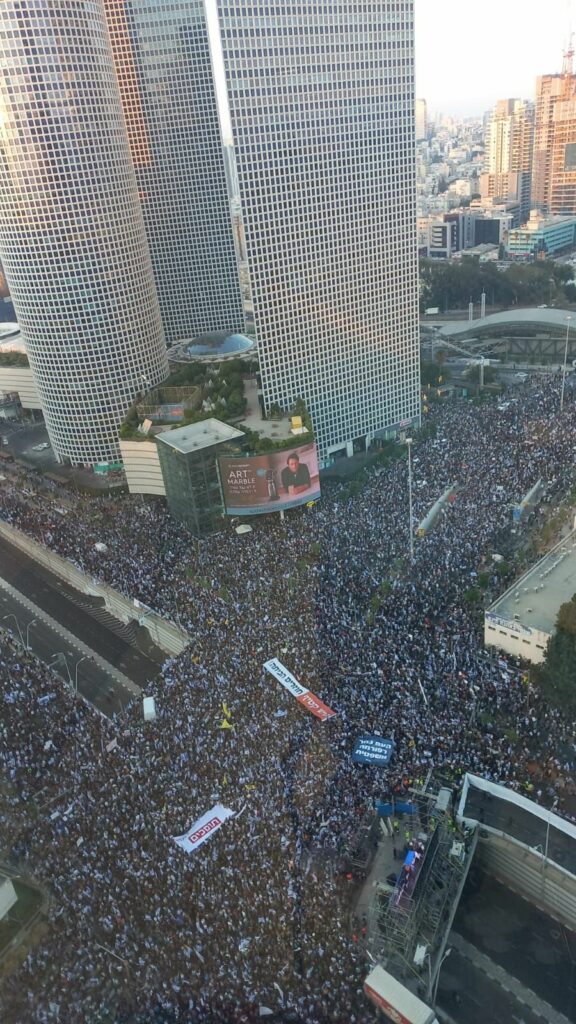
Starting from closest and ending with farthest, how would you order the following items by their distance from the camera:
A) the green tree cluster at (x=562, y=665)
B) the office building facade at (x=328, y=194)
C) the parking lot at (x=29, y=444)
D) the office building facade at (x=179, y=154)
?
1. the green tree cluster at (x=562, y=665)
2. the office building facade at (x=328, y=194)
3. the parking lot at (x=29, y=444)
4. the office building facade at (x=179, y=154)

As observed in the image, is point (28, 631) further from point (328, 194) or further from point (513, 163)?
point (513, 163)

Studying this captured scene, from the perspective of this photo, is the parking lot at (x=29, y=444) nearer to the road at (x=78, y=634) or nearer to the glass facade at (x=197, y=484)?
the road at (x=78, y=634)

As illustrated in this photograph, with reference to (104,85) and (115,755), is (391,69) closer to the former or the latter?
(104,85)

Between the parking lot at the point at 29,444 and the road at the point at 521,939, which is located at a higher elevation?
the parking lot at the point at 29,444

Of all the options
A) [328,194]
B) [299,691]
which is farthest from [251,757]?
[328,194]

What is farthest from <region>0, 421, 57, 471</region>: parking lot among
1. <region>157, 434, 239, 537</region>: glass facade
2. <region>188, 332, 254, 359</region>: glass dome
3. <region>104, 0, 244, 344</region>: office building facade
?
<region>157, 434, 239, 537</region>: glass facade

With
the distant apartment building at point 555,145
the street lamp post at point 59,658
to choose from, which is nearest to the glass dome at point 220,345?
the street lamp post at point 59,658
